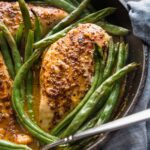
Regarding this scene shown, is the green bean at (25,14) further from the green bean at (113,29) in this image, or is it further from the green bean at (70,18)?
the green bean at (113,29)

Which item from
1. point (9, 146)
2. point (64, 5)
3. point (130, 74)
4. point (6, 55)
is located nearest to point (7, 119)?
point (9, 146)

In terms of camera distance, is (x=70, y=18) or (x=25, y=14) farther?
(x=70, y=18)

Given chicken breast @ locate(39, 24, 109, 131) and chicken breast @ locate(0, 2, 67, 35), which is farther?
chicken breast @ locate(0, 2, 67, 35)

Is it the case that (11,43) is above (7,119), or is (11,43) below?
above

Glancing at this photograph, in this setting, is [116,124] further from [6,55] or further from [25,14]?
[25,14]

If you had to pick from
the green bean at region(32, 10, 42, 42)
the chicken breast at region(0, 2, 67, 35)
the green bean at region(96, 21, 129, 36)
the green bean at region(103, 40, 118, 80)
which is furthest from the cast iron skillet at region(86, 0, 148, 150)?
the green bean at region(32, 10, 42, 42)

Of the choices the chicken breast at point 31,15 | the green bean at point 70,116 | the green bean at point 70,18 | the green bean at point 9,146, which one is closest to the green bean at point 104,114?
the green bean at point 70,116

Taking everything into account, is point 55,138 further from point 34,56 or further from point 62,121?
point 34,56

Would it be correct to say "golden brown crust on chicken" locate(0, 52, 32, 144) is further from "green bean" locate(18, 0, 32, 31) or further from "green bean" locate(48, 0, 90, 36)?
"green bean" locate(48, 0, 90, 36)
